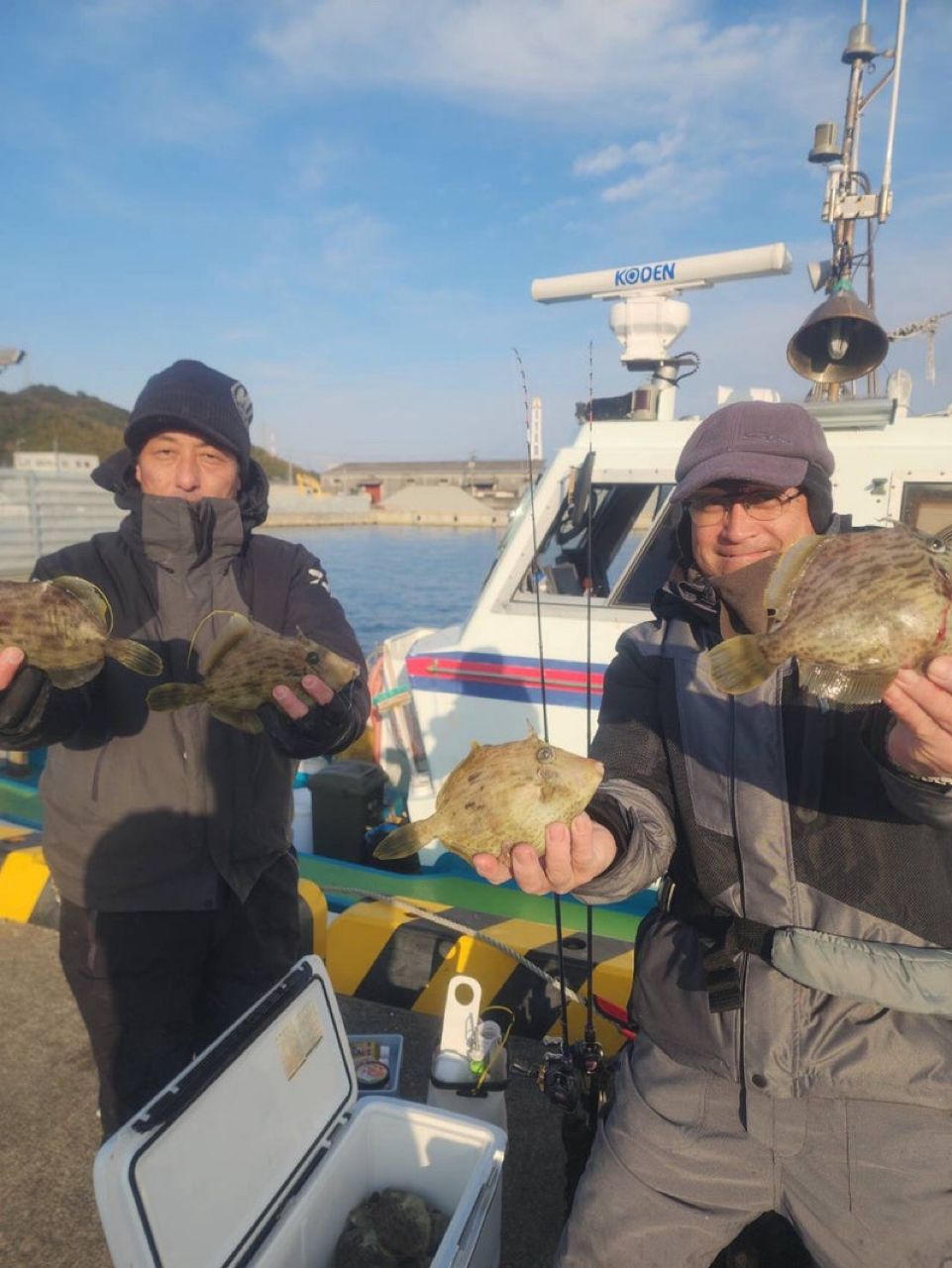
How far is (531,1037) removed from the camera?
12.9ft

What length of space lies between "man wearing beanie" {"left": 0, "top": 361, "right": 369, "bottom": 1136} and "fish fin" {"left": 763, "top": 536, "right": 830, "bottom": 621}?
1364 mm

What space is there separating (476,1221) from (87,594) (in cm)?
216

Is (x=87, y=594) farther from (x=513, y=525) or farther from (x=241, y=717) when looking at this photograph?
(x=513, y=525)

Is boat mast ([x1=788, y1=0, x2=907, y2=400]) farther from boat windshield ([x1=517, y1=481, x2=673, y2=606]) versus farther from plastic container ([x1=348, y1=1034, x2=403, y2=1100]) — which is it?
plastic container ([x1=348, y1=1034, x2=403, y2=1100])

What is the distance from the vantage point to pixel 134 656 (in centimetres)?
246

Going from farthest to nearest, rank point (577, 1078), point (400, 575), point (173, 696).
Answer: point (400, 575) < point (577, 1078) < point (173, 696)

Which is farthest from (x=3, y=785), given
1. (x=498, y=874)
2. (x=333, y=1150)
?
(x=498, y=874)

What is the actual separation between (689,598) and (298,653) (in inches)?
50.5

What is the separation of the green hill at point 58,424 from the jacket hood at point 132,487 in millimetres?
81413

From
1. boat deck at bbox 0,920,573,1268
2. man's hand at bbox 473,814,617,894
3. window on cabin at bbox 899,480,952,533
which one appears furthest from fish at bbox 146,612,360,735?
window on cabin at bbox 899,480,952,533

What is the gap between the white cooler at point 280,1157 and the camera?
6.25 ft

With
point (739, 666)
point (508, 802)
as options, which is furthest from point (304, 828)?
point (739, 666)

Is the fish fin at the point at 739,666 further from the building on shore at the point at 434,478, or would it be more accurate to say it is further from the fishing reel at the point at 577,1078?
the building on shore at the point at 434,478

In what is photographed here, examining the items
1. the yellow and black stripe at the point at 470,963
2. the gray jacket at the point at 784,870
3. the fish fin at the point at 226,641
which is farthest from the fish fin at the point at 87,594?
the yellow and black stripe at the point at 470,963
